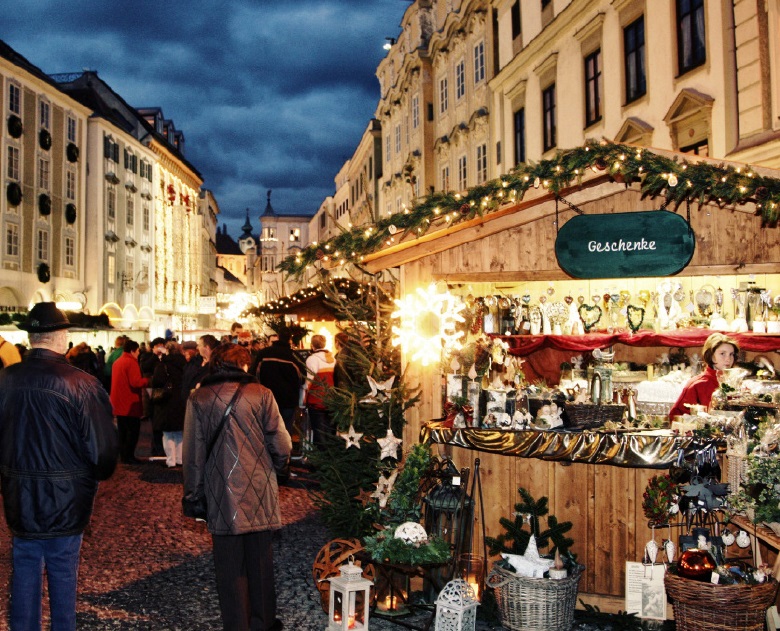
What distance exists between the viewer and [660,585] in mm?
5527

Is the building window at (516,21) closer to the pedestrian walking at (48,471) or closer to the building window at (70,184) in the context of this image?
the pedestrian walking at (48,471)

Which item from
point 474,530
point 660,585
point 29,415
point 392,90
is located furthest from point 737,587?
point 392,90

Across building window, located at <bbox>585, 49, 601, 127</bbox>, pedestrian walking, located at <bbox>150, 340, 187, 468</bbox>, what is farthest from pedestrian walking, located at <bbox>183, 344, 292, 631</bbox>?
building window, located at <bbox>585, 49, 601, 127</bbox>

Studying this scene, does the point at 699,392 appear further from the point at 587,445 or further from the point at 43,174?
the point at 43,174

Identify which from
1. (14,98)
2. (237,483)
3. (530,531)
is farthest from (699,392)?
(14,98)

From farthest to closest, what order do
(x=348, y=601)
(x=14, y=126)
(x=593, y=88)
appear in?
(x=14, y=126), (x=593, y=88), (x=348, y=601)

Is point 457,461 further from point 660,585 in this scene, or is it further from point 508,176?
point 508,176

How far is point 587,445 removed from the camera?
5.99 meters

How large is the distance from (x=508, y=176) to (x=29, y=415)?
3.87 meters

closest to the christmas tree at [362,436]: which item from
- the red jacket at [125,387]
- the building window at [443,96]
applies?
the red jacket at [125,387]

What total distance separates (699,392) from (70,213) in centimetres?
3644

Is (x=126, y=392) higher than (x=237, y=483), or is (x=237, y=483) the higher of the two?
(x=126, y=392)

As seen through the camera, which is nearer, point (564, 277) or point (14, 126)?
point (564, 277)

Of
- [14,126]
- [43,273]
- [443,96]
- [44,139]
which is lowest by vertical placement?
[43,273]
